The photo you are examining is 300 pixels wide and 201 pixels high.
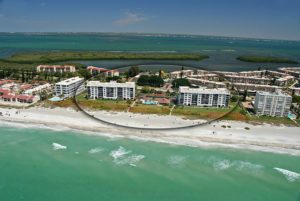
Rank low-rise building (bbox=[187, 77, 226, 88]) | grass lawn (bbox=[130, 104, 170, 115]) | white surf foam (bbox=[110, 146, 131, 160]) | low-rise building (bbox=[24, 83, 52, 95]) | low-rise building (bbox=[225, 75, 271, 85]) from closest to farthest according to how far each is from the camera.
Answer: white surf foam (bbox=[110, 146, 131, 160]), grass lawn (bbox=[130, 104, 170, 115]), low-rise building (bbox=[24, 83, 52, 95]), low-rise building (bbox=[187, 77, 226, 88]), low-rise building (bbox=[225, 75, 271, 85])

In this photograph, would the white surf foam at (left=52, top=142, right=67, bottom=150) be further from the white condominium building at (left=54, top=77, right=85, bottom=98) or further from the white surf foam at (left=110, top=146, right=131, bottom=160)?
the white condominium building at (left=54, top=77, right=85, bottom=98)

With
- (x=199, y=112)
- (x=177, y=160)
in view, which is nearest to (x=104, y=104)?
(x=199, y=112)

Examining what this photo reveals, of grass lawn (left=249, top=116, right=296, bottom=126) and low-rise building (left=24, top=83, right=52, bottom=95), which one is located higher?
low-rise building (left=24, top=83, right=52, bottom=95)

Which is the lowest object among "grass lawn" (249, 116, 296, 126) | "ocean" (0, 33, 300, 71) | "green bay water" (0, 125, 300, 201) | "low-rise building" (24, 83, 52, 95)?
"green bay water" (0, 125, 300, 201)

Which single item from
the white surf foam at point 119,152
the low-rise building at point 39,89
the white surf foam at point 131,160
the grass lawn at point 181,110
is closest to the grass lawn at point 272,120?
the grass lawn at point 181,110

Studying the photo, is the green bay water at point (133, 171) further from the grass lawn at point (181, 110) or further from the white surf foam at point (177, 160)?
the grass lawn at point (181, 110)

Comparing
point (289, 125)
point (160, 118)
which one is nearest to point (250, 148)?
point (289, 125)

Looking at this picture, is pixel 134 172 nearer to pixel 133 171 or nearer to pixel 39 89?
pixel 133 171

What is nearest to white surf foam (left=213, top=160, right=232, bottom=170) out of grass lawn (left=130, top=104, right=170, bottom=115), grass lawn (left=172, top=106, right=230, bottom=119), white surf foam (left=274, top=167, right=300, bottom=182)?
white surf foam (left=274, top=167, right=300, bottom=182)
